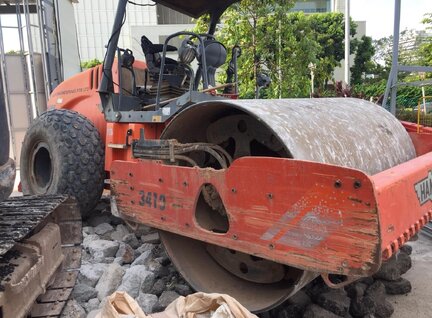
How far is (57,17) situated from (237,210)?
8.76 m

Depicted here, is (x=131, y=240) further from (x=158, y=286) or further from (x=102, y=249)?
(x=158, y=286)

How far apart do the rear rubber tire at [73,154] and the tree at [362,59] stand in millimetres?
32109

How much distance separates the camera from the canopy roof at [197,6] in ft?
14.9

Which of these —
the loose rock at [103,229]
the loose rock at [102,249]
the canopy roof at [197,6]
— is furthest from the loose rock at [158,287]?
the canopy roof at [197,6]

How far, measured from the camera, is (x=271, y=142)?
2.88 metres

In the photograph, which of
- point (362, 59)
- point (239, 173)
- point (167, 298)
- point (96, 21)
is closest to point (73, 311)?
point (167, 298)

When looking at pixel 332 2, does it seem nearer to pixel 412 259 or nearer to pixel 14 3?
pixel 14 3

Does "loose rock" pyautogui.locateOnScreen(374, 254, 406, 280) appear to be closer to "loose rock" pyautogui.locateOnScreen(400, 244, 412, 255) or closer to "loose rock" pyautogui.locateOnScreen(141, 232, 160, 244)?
"loose rock" pyautogui.locateOnScreen(400, 244, 412, 255)

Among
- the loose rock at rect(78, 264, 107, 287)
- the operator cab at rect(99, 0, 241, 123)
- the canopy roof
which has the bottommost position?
the loose rock at rect(78, 264, 107, 287)

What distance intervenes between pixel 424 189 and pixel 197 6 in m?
3.06

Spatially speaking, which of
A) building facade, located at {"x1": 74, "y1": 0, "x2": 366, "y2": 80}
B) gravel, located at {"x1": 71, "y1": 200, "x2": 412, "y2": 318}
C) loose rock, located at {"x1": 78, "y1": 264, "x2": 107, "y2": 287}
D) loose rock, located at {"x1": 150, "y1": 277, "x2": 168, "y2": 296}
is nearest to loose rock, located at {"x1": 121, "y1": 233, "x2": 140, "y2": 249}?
gravel, located at {"x1": 71, "y1": 200, "x2": 412, "y2": 318}

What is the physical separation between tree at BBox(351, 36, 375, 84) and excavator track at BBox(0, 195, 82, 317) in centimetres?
3306

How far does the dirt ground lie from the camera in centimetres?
307

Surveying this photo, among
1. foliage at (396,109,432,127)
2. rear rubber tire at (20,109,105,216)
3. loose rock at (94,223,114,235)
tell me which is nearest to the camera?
rear rubber tire at (20,109,105,216)
